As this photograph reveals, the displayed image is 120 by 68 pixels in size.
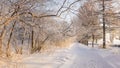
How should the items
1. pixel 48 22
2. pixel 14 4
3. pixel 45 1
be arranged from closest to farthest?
pixel 14 4
pixel 45 1
pixel 48 22

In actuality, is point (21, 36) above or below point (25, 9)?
below

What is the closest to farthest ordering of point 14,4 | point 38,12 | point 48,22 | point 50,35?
1. point 14,4
2. point 38,12
3. point 48,22
4. point 50,35

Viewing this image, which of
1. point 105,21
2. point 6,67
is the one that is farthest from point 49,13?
point 105,21

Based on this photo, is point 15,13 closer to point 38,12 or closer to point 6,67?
point 38,12

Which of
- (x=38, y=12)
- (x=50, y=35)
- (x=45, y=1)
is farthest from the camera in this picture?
(x=50, y=35)

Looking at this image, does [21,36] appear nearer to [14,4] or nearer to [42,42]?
[42,42]

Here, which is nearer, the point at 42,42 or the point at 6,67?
the point at 6,67

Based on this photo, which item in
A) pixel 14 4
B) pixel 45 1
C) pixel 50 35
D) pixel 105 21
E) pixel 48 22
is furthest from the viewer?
pixel 105 21

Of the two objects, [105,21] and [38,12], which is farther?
[105,21]

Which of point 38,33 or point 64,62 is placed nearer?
point 64,62

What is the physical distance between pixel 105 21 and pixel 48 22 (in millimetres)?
18542

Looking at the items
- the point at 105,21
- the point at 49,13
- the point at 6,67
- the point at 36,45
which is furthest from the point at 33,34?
the point at 105,21

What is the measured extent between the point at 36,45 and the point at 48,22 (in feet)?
8.99

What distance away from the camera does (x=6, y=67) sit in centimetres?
1081
